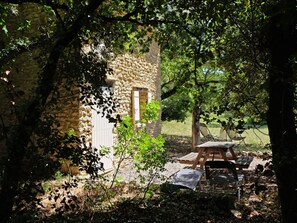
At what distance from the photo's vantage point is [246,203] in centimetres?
502

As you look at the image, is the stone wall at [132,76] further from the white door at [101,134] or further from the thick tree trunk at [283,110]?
the thick tree trunk at [283,110]

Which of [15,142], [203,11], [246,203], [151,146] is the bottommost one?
[246,203]

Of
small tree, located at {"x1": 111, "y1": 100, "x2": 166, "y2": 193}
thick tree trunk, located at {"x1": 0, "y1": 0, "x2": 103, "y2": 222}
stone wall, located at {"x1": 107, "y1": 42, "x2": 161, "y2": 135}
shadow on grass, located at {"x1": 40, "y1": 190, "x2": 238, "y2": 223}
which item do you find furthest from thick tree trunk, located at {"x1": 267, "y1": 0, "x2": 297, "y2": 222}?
stone wall, located at {"x1": 107, "y1": 42, "x2": 161, "y2": 135}

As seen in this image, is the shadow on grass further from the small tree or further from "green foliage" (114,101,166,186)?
"green foliage" (114,101,166,186)

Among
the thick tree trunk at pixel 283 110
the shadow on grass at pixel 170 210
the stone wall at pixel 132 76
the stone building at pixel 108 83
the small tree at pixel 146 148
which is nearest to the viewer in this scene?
the thick tree trunk at pixel 283 110

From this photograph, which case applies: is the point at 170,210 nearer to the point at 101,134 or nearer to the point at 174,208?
the point at 174,208

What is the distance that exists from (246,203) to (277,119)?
3061mm

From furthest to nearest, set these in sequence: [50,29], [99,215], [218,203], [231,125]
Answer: [218,203] < [99,215] < [50,29] < [231,125]

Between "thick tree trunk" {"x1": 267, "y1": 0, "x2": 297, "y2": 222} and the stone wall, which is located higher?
the stone wall

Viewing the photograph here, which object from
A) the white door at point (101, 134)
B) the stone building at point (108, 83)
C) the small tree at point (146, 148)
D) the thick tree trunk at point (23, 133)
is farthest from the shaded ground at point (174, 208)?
the white door at point (101, 134)

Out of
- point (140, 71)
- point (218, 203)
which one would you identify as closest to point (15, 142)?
point (218, 203)

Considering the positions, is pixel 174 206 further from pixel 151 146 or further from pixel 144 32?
pixel 144 32

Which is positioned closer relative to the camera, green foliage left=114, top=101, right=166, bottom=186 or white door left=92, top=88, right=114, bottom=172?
green foliage left=114, top=101, right=166, bottom=186

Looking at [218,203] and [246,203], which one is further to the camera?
[246,203]
